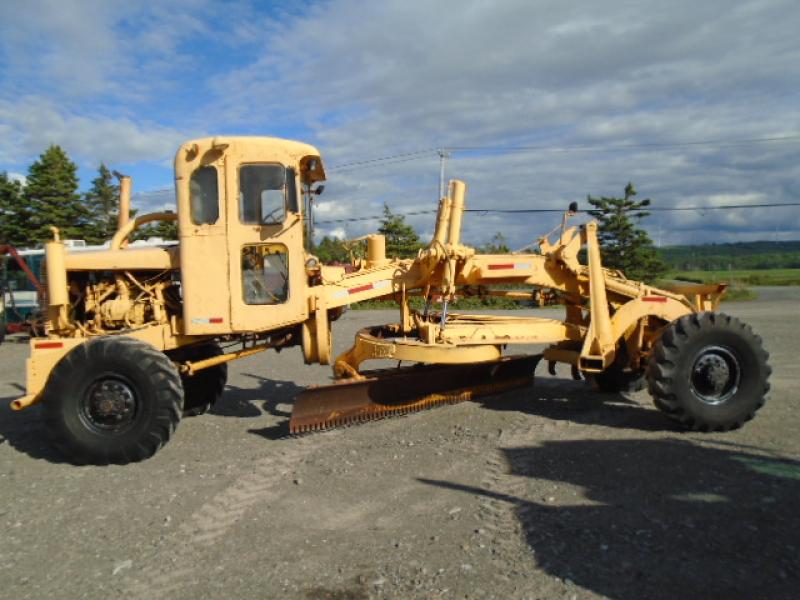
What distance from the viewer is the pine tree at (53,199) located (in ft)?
88.1

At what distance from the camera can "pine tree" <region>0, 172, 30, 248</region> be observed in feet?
87.1

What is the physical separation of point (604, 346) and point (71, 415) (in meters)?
5.33

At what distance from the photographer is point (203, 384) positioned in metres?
7.66

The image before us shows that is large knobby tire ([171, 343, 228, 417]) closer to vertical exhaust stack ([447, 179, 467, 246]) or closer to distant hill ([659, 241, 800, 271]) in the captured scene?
vertical exhaust stack ([447, 179, 467, 246])

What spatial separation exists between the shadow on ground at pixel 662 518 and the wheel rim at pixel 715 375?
0.80m

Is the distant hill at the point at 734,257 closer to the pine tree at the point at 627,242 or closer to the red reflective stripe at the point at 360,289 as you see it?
the pine tree at the point at 627,242

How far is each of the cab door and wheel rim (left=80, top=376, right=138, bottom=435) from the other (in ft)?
3.74

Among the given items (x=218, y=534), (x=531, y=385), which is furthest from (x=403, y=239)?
(x=218, y=534)

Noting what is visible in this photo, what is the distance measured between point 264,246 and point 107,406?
2.06 m

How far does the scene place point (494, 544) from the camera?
156 inches

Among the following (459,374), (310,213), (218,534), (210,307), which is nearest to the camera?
(218,534)

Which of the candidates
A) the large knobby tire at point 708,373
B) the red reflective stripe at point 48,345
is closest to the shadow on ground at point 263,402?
the red reflective stripe at point 48,345

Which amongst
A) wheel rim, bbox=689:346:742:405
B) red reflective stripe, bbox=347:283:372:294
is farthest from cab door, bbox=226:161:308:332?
wheel rim, bbox=689:346:742:405

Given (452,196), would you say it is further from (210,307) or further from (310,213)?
(210,307)
